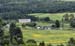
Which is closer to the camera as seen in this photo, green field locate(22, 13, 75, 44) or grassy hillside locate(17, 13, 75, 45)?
grassy hillside locate(17, 13, 75, 45)

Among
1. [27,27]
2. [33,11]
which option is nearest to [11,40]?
Answer: [27,27]

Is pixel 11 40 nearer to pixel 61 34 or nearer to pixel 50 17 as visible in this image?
pixel 61 34

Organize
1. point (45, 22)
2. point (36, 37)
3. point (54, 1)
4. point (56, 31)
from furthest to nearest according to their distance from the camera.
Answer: point (54, 1), point (45, 22), point (56, 31), point (36, 37)

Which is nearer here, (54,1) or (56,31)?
(56,31)

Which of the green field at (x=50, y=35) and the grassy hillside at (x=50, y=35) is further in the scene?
the green field at (x=50, y=35)

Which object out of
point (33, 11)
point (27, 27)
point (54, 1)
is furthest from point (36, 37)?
point (54, 1)

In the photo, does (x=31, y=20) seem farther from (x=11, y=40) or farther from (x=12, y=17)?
(x=11, y=40)

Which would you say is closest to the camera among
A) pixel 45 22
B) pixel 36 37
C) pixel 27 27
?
pixel 36 37
